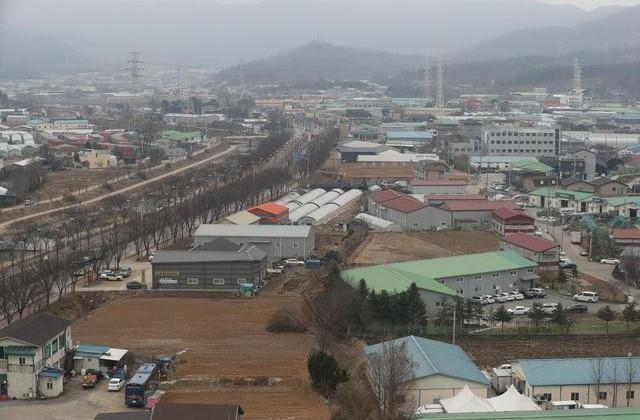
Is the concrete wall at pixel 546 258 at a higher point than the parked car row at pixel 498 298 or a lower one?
higher

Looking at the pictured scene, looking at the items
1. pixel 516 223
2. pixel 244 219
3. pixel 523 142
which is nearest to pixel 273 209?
pixel 244 219

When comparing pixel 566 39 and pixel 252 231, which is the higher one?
pixel 566 39

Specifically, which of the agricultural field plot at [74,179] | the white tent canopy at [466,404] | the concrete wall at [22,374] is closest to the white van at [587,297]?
the white tent canopy at [466,404]

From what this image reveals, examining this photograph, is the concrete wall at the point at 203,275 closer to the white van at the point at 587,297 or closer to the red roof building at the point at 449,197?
the white van at the point at 587,297

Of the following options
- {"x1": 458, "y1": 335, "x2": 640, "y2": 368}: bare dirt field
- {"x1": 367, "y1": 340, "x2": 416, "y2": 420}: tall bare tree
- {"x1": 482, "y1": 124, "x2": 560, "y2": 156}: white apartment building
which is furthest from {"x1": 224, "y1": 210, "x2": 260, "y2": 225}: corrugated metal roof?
{"x1": 482, "y1": 124, "x2": 560, "y2": 156}: white apartment building

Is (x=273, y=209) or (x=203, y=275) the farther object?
(x=273, y=209)

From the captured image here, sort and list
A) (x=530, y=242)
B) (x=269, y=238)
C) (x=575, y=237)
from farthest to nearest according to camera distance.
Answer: (x=575, y=237), (x=269, y=238), (x=530, y=242)

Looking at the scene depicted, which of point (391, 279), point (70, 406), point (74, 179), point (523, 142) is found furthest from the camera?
point (523, 142)

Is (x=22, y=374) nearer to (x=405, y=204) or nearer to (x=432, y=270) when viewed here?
(x=432, y=270)
